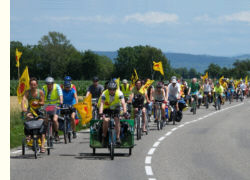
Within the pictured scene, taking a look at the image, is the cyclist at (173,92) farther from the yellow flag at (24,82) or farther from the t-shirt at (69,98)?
the t-shirt at (69,98)

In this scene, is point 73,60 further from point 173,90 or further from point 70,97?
point 70,97

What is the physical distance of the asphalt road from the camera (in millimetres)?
9477

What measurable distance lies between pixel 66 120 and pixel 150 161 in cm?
441

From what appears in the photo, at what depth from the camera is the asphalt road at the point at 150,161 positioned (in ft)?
31.1

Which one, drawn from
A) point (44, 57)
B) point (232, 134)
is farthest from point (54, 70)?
point (232, 134)

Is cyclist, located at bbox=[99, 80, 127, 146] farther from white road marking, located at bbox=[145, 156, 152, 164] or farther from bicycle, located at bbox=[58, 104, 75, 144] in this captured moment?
bicycle, located at bbox=[58, 104, 75, 144]

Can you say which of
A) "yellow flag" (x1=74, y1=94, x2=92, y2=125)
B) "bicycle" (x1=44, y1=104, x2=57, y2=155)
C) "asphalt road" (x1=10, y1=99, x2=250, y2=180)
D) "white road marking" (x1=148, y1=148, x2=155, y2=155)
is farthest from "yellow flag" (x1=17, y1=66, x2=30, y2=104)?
"white road marking" (x1=148, y1=148, x2=155, y2=155)

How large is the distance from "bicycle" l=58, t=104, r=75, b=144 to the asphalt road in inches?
11.4

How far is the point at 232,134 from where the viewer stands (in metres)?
18.2

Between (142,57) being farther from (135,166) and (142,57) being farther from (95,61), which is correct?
(135,166)

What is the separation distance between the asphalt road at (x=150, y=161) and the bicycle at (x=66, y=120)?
11.4 inches

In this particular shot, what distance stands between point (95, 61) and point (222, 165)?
137 m

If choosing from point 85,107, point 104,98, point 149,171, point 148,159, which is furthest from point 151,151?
point 85,107

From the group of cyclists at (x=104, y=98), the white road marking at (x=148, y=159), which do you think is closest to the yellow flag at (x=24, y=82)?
the group of cyclists at (x=104, y=98)
